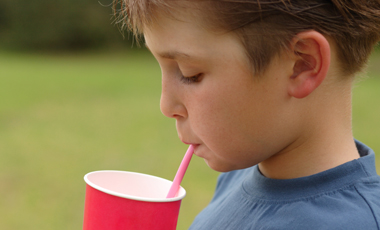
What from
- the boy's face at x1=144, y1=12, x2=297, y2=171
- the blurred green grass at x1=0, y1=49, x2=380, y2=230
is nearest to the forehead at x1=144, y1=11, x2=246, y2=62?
the boy's face at x1=144, y1=12, x2=297, y2=171

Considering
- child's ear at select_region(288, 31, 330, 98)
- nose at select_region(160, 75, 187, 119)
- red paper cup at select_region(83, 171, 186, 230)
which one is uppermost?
child's ear at select_region(288, 31, 330, 98)

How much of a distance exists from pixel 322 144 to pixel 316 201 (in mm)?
109

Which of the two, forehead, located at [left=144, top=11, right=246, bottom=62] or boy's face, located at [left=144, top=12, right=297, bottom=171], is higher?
forehead, located at [left=144, top=11, right=246, bottom=62]

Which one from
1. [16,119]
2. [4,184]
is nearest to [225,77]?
[4,184]

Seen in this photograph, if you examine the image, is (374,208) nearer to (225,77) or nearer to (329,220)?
(329,220)

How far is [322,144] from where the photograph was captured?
0.82 meters

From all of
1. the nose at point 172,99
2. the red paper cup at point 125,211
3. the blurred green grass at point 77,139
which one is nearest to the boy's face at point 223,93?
the nose at point 172,99

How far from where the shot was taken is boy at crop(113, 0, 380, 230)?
740mm

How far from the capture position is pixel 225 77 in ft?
2.49

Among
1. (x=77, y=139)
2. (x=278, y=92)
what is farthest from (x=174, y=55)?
(x=77, y=139)

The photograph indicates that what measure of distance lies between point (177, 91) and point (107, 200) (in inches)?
9.2

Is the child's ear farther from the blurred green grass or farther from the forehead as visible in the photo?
the blurred green grass

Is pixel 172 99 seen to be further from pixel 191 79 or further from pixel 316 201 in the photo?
pixel 316 201

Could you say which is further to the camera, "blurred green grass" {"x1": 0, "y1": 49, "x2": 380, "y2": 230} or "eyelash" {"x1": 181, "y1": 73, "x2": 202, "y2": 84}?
"blurred green grass" {"x1": 0, "y1": 49, "x2": 380, "y2": 230}
